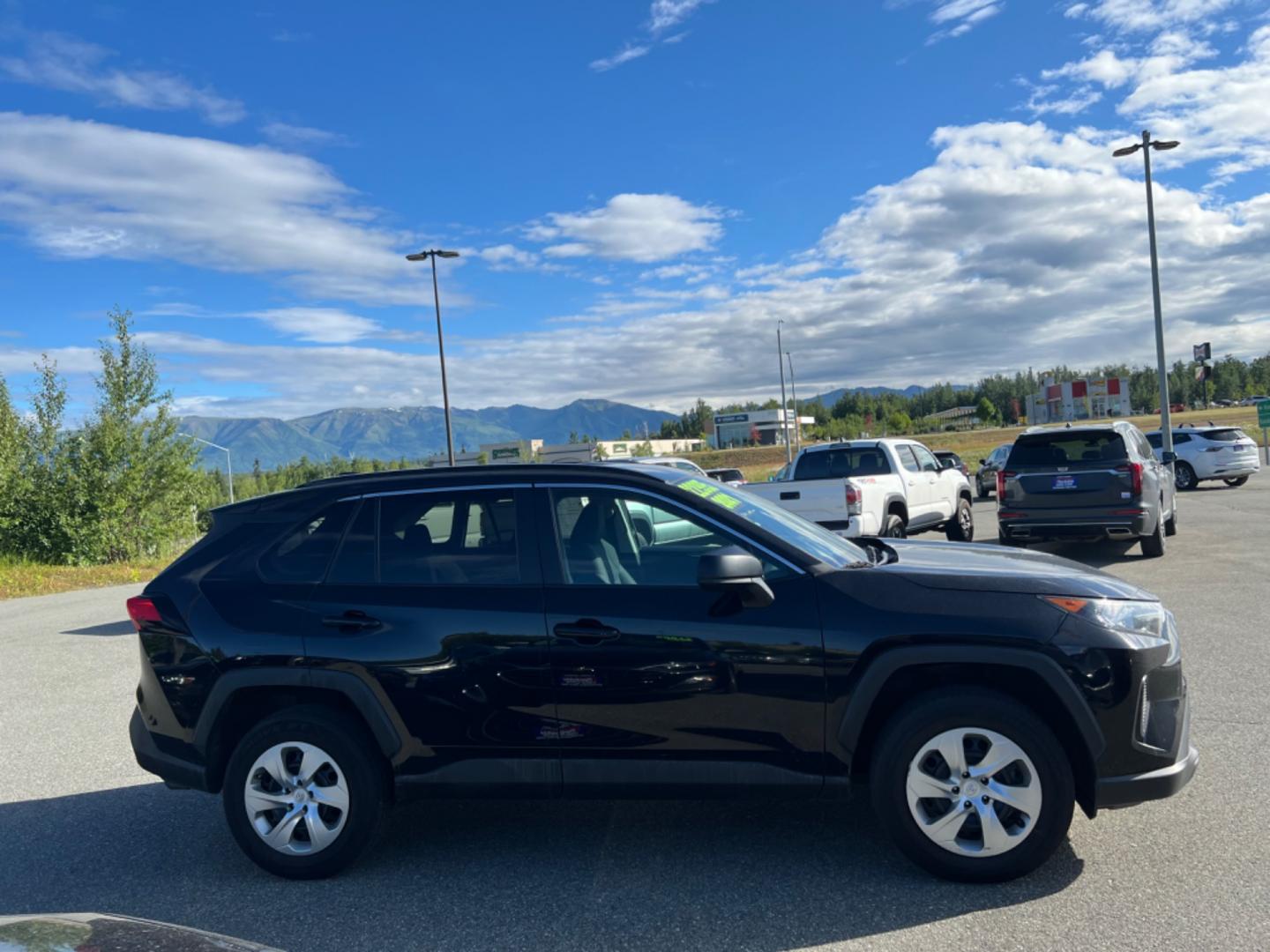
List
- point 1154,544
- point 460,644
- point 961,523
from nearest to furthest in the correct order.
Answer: point 460,644
point 1154,544
point 961,523

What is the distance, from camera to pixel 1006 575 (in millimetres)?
3932

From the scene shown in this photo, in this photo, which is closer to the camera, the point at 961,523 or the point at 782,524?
the point at 782,524

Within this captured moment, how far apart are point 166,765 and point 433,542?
162 centimetres

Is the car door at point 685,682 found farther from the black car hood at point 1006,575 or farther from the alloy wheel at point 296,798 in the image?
the alloy wheel at point 296,798

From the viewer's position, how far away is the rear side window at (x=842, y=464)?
1366 cm

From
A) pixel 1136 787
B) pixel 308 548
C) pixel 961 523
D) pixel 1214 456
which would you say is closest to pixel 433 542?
pixel 308 548

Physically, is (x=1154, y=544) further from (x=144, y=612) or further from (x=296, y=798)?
(x=144, y=612)

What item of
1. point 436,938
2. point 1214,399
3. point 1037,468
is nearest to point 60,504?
point 1037,468

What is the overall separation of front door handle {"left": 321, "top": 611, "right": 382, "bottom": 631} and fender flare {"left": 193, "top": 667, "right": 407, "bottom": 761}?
0.20 metres

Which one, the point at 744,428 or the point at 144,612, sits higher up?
the point at 744,428

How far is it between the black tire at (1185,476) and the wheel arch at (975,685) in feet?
78.2

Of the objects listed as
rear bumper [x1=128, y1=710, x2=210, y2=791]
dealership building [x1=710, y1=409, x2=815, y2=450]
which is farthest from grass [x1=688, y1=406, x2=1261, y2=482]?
rear bumper [x1=128, y1=710, x2=210, y2=791]

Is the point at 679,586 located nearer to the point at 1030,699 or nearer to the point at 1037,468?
the point at 1030,699

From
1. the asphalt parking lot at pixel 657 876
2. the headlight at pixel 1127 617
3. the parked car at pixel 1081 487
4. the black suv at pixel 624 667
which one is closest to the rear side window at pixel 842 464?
the parked car at pixel 1081 487
